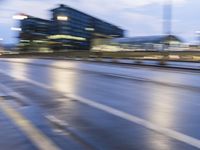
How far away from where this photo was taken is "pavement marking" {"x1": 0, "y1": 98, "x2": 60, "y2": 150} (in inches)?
303

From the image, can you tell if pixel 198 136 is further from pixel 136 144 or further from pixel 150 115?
pixel 150 115

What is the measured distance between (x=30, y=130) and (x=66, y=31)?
135 metres

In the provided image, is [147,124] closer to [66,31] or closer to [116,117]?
[116,117]

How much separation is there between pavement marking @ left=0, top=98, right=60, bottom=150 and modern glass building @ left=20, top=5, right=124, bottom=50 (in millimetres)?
125401

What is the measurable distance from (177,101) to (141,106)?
1623 millimetres

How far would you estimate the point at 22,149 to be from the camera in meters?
7.44

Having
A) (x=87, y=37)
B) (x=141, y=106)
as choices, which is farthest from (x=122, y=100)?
(x=87, y=37)

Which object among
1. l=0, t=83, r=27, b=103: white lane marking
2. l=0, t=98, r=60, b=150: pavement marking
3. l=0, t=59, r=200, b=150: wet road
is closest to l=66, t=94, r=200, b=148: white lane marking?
l=0, t=59, r=200, b=150: wet road

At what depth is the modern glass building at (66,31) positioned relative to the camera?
144m

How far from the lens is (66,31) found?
472 ft

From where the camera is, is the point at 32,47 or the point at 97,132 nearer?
the point at 97,132

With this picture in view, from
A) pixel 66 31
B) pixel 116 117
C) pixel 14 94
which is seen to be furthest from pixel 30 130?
pixel 66 31

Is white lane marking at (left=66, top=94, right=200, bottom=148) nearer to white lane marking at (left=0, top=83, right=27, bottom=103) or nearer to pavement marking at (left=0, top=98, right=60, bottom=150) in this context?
white lane marking at (left=0, top=83, right=27, bottom=103)

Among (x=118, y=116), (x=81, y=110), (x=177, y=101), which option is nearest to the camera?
(x=118, y=116)
